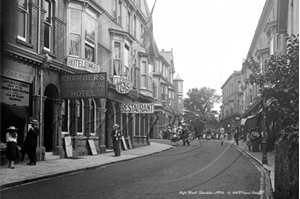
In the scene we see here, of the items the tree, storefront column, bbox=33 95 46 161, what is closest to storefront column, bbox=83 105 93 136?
storefront column, bbox=33 95 46 161

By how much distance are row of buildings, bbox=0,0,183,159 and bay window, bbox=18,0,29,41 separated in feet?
0.11

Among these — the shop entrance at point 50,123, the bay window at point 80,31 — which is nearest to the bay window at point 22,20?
the shop entrance at point 50,123

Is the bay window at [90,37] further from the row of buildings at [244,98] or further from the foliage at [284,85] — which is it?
the foliage at [284,85]

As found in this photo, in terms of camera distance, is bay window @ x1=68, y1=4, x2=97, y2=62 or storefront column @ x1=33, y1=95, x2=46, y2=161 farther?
bay window @ x1=68, y1=4, x2=97, y2=62

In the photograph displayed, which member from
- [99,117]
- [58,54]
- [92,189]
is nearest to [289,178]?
[92,189]

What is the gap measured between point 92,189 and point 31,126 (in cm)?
726

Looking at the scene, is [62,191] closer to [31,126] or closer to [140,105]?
[31,126]

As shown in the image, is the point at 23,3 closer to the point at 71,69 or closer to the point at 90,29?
the point at 71,69

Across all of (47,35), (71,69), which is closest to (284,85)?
(47,35)

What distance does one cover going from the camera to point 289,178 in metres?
6.49

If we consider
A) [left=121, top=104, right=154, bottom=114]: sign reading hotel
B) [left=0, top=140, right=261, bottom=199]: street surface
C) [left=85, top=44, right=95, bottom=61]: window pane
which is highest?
[left=85, top=44, right=95, bottom=61]: window pane

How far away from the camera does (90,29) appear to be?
21172 millimetres

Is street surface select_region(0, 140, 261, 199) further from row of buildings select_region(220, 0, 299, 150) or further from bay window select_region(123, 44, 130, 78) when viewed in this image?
bay window select_region(123, 44, 130, 78)

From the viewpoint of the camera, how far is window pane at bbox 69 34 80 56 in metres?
19.4
